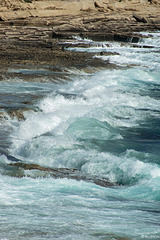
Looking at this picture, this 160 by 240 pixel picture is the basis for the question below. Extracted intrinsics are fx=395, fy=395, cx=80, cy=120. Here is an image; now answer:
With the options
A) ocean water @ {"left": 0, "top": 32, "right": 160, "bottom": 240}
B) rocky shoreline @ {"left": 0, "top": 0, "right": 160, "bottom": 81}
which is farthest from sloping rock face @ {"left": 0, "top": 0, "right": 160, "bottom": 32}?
ocean water @ {"left": 0, "top": 32, "right": 160, "bottom": 240}

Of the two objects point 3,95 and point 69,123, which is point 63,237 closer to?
point 69,123

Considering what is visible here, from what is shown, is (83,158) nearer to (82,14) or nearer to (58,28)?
(58,28)

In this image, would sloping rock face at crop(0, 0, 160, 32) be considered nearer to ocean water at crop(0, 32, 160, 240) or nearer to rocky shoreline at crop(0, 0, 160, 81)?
rocky shoreline at crop(0, 0, 160, 81)

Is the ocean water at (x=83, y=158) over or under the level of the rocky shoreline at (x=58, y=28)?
over

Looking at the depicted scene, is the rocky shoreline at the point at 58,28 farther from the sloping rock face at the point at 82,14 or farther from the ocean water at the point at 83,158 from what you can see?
the ocean water at the point at 83,158

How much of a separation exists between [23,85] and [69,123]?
16.2 feet

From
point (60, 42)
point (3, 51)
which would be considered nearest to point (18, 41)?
point (60, 42)

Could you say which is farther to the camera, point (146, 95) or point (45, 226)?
point (146, 95)

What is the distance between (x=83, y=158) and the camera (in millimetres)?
8656

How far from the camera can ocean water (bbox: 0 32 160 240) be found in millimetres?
5430

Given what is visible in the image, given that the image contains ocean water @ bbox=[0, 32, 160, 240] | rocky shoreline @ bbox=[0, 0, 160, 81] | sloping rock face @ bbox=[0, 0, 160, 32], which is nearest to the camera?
ocean water @ bbox=[0, 32, 160, 240]

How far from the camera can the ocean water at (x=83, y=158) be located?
5430 mm

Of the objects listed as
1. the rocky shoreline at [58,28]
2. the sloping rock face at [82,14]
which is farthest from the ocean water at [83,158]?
the sloping rock face at [82,14]

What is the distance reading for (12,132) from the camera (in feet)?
35.1
